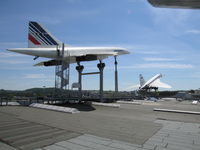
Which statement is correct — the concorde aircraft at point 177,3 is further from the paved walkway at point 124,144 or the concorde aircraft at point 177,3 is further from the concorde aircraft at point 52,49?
the concorde aircraft at point 52,49

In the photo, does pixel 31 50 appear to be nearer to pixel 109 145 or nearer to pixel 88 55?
pixel 88 55

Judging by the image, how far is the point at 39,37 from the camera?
78.5ft

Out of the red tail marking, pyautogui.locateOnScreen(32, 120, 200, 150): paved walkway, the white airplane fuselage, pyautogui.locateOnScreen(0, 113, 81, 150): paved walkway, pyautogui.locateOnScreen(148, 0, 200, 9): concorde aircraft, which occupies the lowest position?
pyautogui.locateOnScreen(32, 120, 200, 150): paved walkway

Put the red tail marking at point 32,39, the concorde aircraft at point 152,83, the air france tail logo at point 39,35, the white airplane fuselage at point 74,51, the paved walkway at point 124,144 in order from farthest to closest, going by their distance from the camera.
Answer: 1. the concorde aircraft at point 152,83
2. the air france tail logo at point 39,35
3. the red tail marking at point 32,39
4. the white airplane fuselage at point 74,51
5. the paved walkway at point 124,144

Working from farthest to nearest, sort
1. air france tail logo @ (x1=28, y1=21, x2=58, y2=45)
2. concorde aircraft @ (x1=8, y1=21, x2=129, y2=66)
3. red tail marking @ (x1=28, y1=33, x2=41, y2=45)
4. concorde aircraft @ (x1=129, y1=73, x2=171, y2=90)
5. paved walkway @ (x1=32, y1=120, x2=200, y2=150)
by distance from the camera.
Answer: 1. concorde aircraft @ (x1=129, y1=73, x2=171, y2=90)
2. air france tail logo @ (x1=28, y1=21, x2=58, y2=45)
3. red tail marking @ (x1=28, y1=33, x2=41, y2=45)
4. concorde aircraft @ (x1=8, y1=21, x2=129, y2=66)
5. paved walkway @ (x1=32, y1=120, x2=200, y2=150)

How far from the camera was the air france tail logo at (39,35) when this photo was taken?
77.3 feet

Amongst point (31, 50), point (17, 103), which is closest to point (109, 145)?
point (17, 103)

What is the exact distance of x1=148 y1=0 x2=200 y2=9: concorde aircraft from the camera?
817cm

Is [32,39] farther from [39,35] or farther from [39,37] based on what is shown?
[39,35]

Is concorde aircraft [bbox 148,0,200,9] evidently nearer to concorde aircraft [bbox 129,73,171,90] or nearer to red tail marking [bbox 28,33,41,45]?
red tail marking [bbox 28,33,41,45]

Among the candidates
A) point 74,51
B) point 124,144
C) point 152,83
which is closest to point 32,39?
Answer: point 74,51

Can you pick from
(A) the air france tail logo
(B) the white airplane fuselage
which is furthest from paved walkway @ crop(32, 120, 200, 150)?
(A) the air france tail logo

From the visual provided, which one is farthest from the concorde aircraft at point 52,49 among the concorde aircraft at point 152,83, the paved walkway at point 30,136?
the concorde aircraft at point 152,83

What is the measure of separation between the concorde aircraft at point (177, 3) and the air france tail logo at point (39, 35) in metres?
18.5
